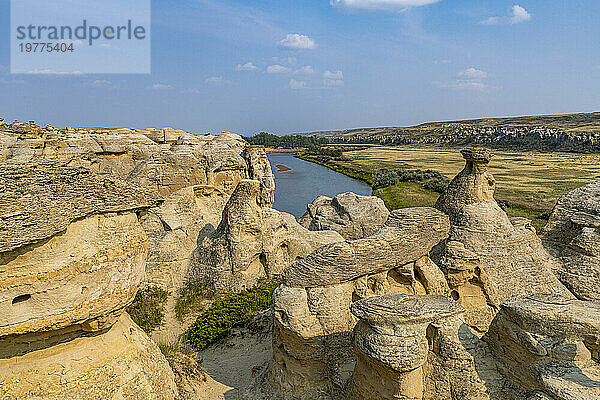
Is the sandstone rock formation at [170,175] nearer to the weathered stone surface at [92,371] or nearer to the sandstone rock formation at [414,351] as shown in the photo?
the weathered stone surface at [92,371]

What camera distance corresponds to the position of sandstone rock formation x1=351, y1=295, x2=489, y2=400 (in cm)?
611

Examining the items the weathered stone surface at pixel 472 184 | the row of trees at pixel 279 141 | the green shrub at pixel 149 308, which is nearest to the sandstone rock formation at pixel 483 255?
the weathered stone surface at pixel 472 184

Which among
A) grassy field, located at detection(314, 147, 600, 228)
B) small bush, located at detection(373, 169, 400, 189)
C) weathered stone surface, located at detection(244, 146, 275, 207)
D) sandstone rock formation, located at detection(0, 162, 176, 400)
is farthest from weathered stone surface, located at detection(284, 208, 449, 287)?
small bush, located at detection(373, 169, 400, 189)

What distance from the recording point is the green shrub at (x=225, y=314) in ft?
38.7

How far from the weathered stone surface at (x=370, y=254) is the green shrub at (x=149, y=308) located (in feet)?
21.8

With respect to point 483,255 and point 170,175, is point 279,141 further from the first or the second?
point 483,255

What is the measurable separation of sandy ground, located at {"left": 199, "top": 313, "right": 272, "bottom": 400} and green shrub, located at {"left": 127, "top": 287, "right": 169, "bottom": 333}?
2329 millimetres

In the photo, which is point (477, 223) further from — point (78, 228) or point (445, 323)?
point (78, 228)

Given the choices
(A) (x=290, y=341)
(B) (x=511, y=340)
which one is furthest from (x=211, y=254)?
(B) (x=511, y=340)

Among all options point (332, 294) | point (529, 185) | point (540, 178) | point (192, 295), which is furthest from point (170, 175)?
point (540, 178)

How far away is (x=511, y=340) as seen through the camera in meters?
6.19

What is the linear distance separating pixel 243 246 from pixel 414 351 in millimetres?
8900

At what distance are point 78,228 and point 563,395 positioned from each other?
771cm

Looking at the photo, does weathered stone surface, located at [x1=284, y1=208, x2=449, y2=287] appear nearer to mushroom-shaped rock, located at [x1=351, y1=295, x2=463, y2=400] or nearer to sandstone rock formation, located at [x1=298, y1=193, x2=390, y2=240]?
mushroom-shaped rock, located at [x1=351, y1=295, x2=463, y2=400]
